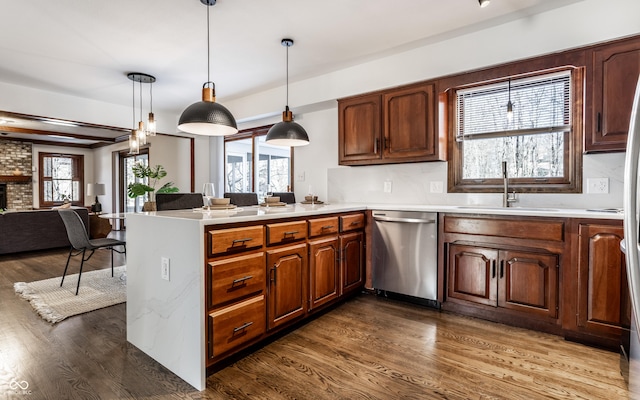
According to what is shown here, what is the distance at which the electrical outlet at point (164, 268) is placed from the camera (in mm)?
1866

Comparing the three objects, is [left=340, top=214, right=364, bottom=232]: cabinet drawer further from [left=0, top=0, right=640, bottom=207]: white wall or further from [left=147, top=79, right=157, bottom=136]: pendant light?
[left=147, top=79, right=157, bottom=136]: pendant light

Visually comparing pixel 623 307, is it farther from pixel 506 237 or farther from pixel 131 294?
pixel 131 294

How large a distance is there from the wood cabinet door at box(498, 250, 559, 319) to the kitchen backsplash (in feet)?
2.22

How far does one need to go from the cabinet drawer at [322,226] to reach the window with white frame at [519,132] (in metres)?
1.40

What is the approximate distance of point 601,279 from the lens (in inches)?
83.9

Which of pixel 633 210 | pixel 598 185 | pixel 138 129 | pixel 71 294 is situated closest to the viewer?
pixel 633 210

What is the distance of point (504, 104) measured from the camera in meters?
3.07

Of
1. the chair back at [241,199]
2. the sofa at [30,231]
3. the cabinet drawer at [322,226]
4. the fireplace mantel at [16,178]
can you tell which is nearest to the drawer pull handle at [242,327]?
the cabinet drawer at [322,226]

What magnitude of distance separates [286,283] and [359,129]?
6.71 feet

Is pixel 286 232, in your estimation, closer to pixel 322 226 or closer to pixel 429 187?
pixel 322 226

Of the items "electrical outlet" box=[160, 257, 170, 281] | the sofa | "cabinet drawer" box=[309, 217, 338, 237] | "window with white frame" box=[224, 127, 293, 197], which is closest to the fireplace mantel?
the sofa

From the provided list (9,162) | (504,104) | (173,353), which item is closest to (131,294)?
(173,353)

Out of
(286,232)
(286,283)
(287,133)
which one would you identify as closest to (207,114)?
(287,133)

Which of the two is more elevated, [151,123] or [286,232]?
[151,123]
